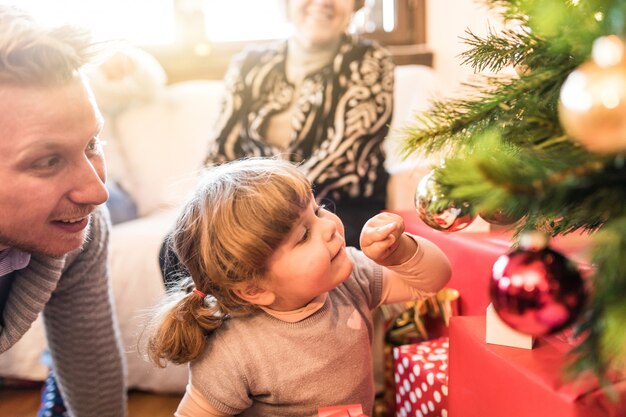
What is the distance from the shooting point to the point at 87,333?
1.11 metres

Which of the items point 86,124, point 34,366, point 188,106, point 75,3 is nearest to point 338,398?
point 86,124

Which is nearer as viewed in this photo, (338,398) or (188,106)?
(338,398)

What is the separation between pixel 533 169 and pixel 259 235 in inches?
17.9

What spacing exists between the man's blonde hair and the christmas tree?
19.2 inches

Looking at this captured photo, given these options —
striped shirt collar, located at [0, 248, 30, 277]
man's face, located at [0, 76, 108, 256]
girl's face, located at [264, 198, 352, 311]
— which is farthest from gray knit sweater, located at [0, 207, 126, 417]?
girl's face, located at [264, 198, 352, 311]

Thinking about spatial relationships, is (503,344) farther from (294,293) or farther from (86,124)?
(86,124)

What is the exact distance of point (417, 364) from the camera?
3.43 feet

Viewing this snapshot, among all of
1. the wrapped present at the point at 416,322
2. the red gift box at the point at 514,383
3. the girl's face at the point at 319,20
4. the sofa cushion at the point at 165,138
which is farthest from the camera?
the sofa cushion at the point at 165,138

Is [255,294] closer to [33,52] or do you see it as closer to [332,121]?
[33,52]

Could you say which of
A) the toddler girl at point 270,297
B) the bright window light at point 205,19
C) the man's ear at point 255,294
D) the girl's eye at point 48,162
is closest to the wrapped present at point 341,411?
the toddler girl at point 270,297

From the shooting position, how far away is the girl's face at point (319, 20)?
1677 millimetres

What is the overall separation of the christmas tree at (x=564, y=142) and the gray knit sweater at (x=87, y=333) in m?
0.76

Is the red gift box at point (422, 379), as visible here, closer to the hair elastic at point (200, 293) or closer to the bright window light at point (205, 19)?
the hair elastic at point (200, 293)

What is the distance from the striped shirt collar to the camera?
2.94 ft
